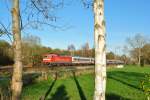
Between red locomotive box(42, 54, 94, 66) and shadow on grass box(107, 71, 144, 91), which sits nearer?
shadow on grass box(107, 71, 144, 91)

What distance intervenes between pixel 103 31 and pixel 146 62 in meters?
144

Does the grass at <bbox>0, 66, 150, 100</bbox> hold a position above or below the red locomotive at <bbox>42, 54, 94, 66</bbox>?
→ below

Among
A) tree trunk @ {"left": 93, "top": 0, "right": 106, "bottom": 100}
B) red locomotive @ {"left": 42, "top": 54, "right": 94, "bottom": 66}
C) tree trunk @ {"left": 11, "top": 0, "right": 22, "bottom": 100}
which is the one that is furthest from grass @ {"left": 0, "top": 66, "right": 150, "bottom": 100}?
red locomotive @ {"left": 42, "top": 54, "right": 94, "bottom": 66}

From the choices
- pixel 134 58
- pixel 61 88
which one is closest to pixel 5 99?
pixel 61 88

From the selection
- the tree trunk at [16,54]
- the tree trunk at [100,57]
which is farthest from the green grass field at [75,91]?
the tree trunk at [100,57]

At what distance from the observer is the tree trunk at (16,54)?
1045cm

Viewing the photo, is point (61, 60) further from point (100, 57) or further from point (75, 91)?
point (100, 57)

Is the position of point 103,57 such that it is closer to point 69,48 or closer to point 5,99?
point 5,99

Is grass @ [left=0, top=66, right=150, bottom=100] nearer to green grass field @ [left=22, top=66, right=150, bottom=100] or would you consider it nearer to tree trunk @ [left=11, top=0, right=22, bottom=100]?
green grass field @ [left=22, top=66, right=150, bottom=100]

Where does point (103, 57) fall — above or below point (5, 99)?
above

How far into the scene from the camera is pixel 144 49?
501 ft

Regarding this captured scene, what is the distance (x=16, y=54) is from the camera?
35.4 ft

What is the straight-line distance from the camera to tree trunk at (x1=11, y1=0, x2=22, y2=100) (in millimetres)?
10445

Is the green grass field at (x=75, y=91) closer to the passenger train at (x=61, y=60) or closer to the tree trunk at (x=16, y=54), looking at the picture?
the tree trunk at (x=16, y=54)
